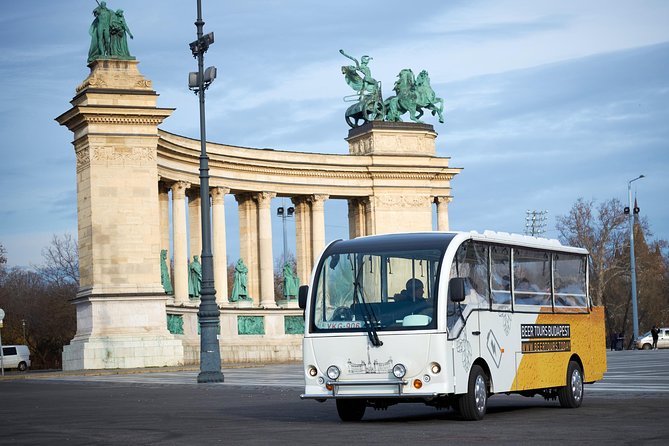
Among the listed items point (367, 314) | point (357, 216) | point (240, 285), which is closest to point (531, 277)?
point (367, 314)

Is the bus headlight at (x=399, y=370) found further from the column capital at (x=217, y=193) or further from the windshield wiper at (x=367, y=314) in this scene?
the column capital at (x=217, y=193)

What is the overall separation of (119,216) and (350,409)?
34503 millimetres

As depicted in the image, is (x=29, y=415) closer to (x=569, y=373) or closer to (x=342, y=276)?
(x=342, y=276)

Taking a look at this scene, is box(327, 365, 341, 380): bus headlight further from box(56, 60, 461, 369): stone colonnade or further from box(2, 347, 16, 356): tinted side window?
box(2, 347, 16, 356): tinted side window

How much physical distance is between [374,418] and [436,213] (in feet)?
179

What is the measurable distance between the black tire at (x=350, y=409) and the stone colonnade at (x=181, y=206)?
32253 mm

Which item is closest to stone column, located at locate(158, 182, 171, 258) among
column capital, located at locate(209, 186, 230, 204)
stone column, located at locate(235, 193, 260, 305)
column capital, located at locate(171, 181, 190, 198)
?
column capital, located at locate(171, 181, 190, 198)

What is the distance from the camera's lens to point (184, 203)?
60031 millimetres

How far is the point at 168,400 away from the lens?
2730cm

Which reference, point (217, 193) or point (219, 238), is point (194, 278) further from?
point (217, 193)

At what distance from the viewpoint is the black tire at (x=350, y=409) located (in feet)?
65.5

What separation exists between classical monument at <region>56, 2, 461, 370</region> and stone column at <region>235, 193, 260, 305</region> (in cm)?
8

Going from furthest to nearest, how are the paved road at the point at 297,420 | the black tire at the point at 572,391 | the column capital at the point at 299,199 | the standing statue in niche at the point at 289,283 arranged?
1. the column capital at the point at 299,199
2. the standing statue in niche at the point at 289,283
3. the black tire at the point at 572,391
4. the paved road at the point at 297,420

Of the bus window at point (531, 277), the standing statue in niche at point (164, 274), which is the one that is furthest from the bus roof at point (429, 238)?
the standing statue in niche at point (164, 274)
